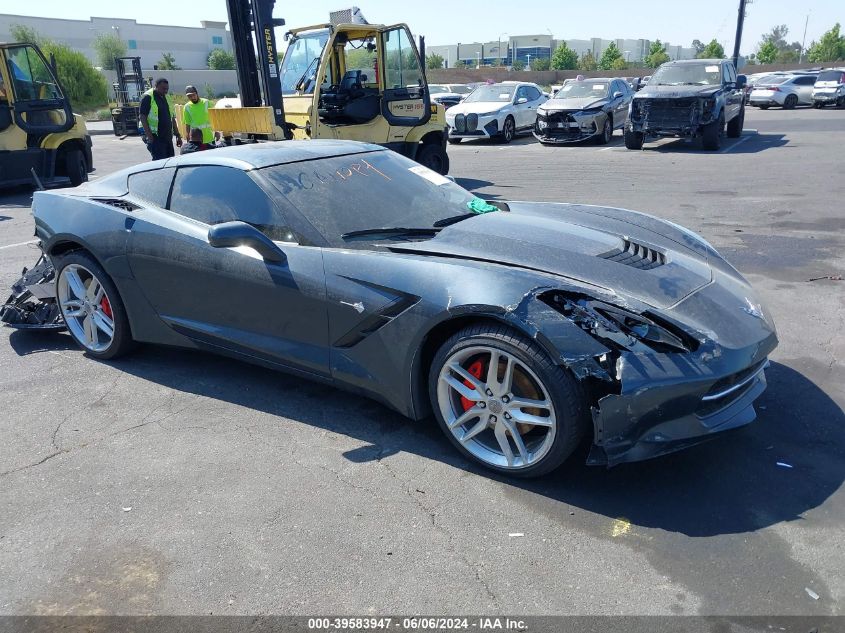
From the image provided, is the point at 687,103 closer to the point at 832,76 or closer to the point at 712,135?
the point at 712,135

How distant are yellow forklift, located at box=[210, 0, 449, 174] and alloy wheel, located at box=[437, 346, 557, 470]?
7.30 meters

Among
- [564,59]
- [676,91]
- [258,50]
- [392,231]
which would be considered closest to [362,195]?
[392,231]

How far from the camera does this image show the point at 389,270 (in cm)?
334

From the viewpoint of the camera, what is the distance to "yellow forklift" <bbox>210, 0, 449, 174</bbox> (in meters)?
9.66

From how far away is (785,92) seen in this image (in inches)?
1198

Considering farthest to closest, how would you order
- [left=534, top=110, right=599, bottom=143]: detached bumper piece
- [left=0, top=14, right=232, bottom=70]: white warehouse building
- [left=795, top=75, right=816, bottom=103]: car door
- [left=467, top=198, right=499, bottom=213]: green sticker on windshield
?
[left=0, top=14, right=232, bottom=70]: white warehouse building
[left=795, top=75, right=816, bottom=103]: car door
[left=534, top=110, right=599, bottom=143]: detached bumper piece
[left=467, top=198, right=499, bottom=213]: green sticker on windshield

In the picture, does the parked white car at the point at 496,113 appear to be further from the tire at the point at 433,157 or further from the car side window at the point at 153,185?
the car side window at the point at 153,185

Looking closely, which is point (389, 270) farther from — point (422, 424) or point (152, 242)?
point (152, 242)

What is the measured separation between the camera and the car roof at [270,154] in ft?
13.3

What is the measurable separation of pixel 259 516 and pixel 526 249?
178cm

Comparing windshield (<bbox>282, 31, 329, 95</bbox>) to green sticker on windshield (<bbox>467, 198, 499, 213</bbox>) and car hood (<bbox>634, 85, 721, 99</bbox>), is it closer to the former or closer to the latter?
green sticker on windshield (<bbox>467, 198, 499, 213</bbox>)

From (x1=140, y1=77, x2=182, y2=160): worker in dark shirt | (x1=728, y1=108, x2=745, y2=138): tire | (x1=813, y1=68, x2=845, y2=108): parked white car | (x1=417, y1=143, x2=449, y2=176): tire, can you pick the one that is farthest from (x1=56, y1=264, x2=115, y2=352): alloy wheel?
(x1=813, y1=68, x2=845, y2=108): parked white car

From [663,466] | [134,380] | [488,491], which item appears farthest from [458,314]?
[134,380]

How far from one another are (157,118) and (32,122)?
2.23m
